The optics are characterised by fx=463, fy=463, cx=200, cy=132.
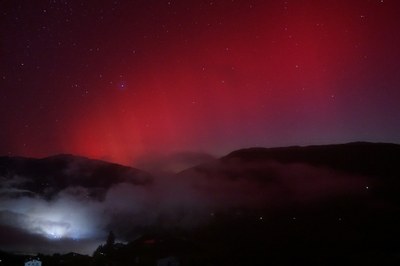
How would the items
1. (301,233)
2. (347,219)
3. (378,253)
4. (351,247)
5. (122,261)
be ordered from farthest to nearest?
(347,219) < (301,233) < (351,247) < (378,253) < (122,261)

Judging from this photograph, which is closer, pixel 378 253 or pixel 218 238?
pixel 378 253

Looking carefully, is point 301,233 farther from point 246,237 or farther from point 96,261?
point 96,261

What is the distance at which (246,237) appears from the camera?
595 ft

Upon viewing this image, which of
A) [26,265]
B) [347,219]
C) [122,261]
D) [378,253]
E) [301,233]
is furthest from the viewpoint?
[347,219]

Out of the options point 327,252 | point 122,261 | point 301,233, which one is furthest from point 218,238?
point 122,261

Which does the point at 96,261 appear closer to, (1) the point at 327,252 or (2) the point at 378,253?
(1) the point at 327,252

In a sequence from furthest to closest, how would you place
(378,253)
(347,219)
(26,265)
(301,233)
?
(347,219) < (301,233) < (378,253) < (26,265)

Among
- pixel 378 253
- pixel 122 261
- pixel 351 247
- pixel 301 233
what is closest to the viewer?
pixel 122 261

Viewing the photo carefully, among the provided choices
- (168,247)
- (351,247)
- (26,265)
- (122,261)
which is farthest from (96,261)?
(351,247)

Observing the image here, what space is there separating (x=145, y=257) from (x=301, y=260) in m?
45.3

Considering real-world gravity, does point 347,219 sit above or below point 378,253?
above

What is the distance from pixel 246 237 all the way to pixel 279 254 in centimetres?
3734

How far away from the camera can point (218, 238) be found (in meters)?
184

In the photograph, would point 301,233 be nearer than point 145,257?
No
